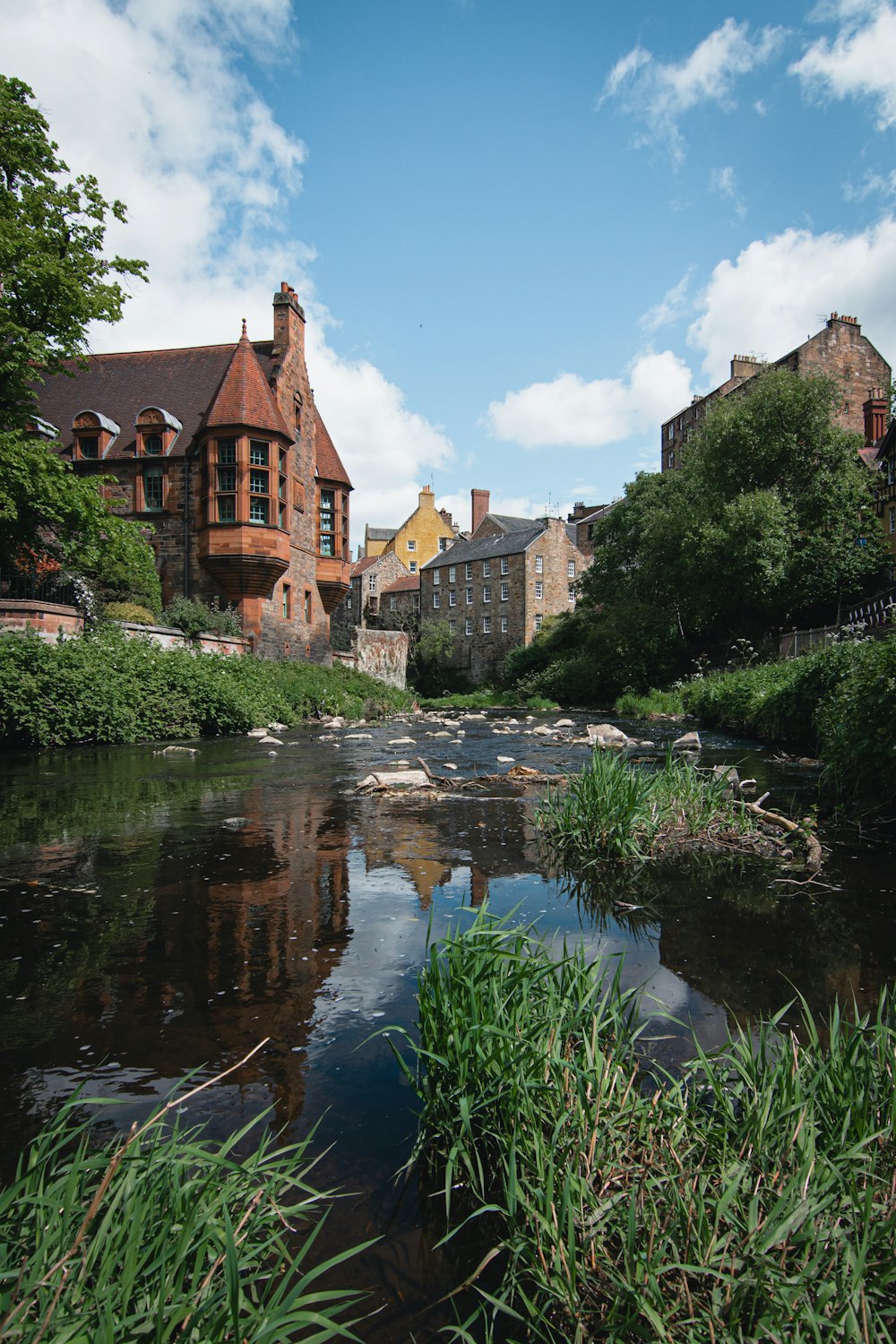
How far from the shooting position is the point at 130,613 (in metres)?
20.2

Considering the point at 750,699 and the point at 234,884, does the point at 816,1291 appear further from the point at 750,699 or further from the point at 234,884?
the point at 750,699

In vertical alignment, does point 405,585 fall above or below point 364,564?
below

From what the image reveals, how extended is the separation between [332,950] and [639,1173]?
2.45 meters

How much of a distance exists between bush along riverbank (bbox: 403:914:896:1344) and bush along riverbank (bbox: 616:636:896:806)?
5147 mm

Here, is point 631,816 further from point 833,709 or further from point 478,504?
point 478,504

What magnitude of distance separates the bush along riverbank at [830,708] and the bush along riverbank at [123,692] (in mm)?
12522

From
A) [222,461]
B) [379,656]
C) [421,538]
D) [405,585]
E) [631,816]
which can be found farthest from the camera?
[421,538]

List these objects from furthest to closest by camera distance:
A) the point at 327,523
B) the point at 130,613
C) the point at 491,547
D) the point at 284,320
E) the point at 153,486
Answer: the point at 491,547, the point at 327,523, the point at 284,320, the point at 153,486, the point at 130,613

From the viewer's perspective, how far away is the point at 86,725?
49.4 ft

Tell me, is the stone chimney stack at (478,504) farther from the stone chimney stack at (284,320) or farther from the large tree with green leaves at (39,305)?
the large tree with green leaves at (39,305)

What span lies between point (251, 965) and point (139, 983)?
55 centimetres

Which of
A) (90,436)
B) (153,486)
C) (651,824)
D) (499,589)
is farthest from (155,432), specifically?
(499,589)

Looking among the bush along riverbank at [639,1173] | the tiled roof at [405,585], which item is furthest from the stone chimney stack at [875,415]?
the bush along riverbank at [639,1173]

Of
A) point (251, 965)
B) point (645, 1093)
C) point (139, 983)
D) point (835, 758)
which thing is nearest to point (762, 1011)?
point (645, 1093)
